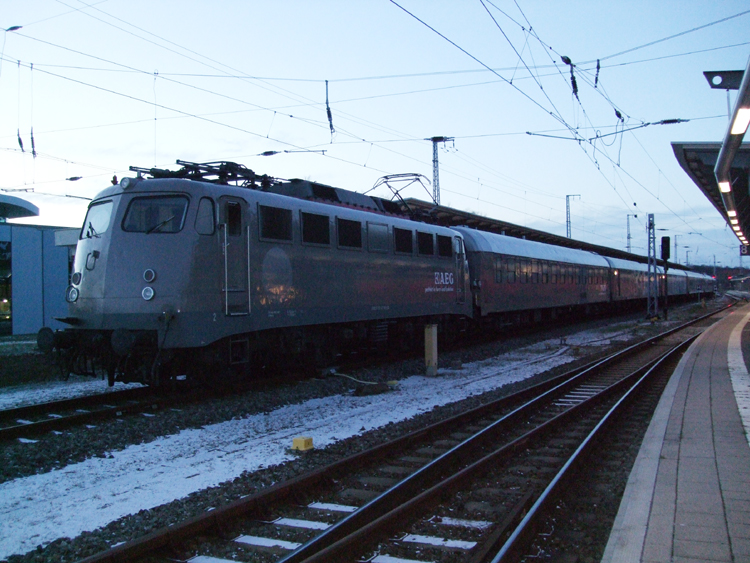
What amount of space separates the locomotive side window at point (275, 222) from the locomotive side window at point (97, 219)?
8.14 feet

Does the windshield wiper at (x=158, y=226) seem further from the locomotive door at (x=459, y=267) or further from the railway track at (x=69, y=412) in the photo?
the locomotive door at (x=459, y=267)

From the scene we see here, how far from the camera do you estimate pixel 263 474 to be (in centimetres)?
648

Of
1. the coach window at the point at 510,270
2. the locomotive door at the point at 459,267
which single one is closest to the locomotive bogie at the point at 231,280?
the locomotive door at the point at 459,267

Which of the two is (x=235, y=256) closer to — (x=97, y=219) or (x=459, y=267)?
(x=97, y=219)

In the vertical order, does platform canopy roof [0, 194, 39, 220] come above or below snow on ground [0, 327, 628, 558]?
above

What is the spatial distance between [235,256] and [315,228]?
229 centimetres

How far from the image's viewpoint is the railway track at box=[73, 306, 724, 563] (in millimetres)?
4488

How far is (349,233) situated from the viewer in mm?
13539

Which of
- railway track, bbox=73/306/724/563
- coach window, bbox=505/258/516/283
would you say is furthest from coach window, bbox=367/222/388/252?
coach window, bbox=505/258/516/283

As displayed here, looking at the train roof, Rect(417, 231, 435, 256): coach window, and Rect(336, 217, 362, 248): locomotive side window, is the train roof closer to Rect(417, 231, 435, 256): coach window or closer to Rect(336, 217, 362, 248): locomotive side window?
Rect(417, 231, 435, 256): coach window

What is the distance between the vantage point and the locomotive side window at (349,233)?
13250 mm

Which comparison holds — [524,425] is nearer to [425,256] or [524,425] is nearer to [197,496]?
[197,496]

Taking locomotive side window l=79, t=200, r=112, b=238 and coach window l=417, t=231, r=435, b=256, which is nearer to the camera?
locomotive side window l=79, t=200, r=112, b=238

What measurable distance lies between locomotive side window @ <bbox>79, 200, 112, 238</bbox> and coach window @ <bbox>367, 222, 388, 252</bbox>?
18.4ft
